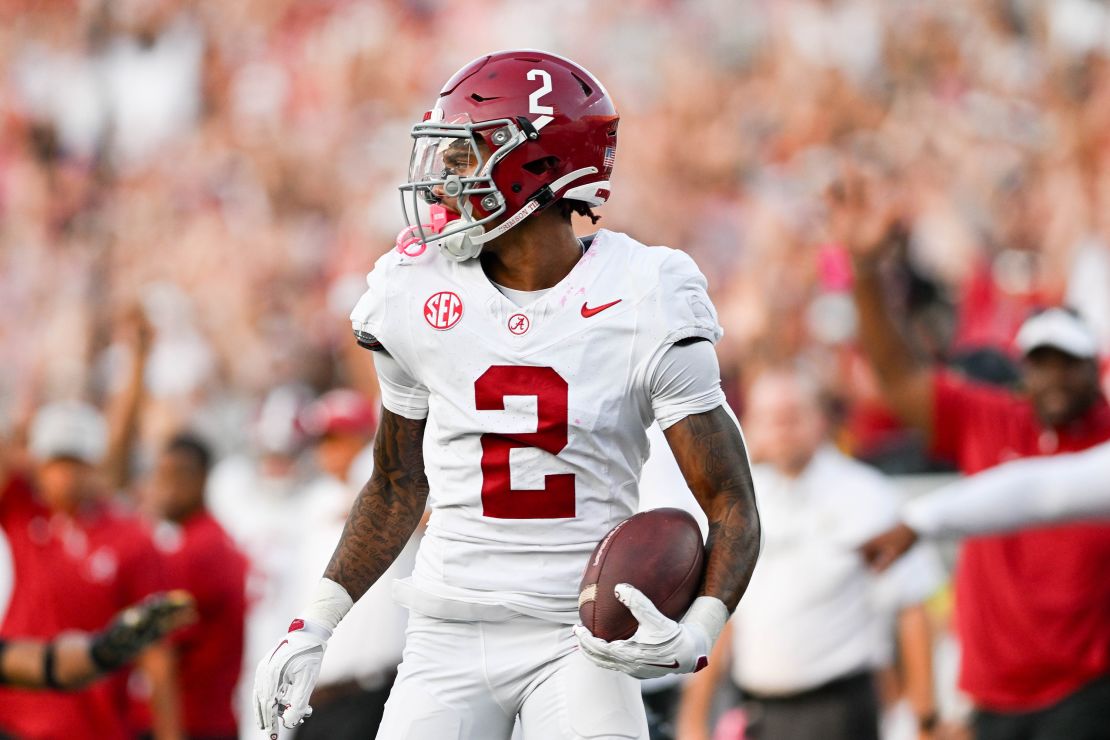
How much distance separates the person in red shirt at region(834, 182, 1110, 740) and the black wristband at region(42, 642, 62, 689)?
2773 millimetres

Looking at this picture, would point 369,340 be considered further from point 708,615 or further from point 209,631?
point 209,631

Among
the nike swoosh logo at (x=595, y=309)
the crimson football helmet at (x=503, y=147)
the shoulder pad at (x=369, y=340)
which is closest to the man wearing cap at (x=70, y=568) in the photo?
the shoulder pad at (x=369, y=340)

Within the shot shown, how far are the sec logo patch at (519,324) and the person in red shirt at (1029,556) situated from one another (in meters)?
2.31

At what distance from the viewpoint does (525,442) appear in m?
3.21

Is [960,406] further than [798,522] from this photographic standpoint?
No

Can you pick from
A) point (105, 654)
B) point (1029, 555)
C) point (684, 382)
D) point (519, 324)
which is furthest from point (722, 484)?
point (1029, 555)

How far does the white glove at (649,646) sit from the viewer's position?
9.43 feet

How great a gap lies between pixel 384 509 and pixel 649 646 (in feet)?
2.78

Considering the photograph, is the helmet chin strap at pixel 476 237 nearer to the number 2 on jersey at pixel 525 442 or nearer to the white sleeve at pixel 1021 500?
the number 2 on jersey at pixel 525 442

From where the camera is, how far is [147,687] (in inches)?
267

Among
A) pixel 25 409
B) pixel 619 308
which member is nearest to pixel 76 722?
pixel 25 409

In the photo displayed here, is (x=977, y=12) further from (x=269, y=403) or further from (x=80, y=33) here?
(x=80, y=33)

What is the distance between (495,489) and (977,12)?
764 centimetres

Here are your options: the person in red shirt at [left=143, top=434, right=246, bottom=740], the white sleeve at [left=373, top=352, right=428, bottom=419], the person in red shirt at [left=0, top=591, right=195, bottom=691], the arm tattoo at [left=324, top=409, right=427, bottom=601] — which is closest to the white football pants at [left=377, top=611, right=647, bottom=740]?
the arm tattoo at [left=324, top=409, right=427, bottom=601]
